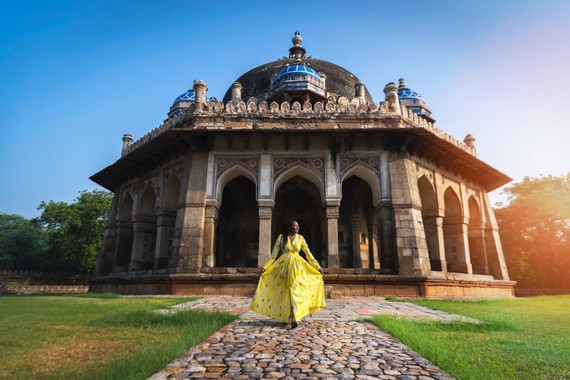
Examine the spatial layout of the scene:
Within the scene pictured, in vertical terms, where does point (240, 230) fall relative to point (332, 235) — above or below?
above

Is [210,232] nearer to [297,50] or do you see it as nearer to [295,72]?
[295,72]

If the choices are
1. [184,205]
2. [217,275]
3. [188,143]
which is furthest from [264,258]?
[188,143]

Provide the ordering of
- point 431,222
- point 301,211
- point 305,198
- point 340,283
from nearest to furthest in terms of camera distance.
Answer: point 340,283, point 431,222, point 301,211, point 305,198

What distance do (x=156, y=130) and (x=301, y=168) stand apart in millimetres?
6004

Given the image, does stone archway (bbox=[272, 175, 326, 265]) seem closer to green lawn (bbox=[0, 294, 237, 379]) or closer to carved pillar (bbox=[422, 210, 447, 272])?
carved pillar (bbox=[422, 210, 447, 272])

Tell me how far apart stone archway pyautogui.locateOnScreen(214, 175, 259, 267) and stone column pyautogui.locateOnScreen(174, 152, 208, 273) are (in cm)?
298

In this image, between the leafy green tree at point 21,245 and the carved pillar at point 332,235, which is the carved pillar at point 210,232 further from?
the leafy green tree at point 21,245

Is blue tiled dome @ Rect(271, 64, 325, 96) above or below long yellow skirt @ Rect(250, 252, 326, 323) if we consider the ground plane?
above

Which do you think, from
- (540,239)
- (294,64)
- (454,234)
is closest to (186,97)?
(294,64)

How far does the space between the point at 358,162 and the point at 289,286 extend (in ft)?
26.8

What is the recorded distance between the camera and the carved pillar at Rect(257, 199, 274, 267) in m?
11.1

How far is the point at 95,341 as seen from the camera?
11.7ft

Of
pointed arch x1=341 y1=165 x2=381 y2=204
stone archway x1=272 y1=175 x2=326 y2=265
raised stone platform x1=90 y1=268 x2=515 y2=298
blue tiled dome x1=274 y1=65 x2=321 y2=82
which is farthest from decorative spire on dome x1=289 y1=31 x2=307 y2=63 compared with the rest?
raised stone platform x1=90 y1=268 x2=515 y2=298

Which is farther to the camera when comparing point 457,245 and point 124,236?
point 124,236
